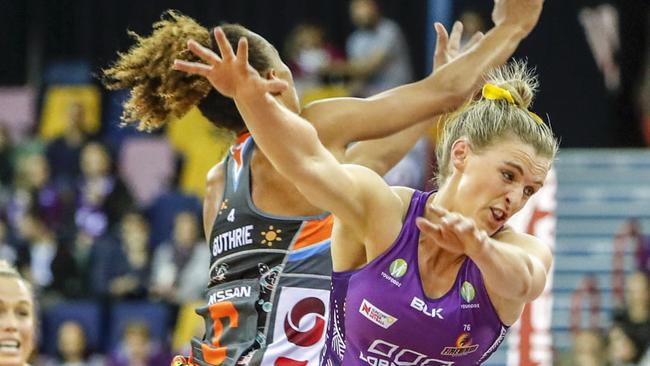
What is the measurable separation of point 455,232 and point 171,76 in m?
1.49

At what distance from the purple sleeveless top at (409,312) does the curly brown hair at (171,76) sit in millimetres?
880

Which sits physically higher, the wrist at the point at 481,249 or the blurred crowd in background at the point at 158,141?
the wrist at the point at 481,249

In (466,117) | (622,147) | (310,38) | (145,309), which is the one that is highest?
(466,117)

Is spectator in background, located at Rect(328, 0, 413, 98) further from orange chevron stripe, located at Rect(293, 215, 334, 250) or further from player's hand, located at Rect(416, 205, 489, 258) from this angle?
player's hand, located at Rect(416, 205, 489, 258)

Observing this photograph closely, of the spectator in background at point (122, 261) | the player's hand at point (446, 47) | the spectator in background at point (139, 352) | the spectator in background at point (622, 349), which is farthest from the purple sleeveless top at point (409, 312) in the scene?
the spectator in background at point (122, 261)

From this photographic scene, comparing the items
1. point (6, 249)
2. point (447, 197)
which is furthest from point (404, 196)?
point (6, 249)

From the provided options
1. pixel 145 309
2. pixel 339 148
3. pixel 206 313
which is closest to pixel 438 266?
pixel 339 148

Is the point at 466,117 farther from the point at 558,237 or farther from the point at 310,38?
→ the point at 310,38

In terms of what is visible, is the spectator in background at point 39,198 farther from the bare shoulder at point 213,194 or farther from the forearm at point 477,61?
the forearm at point 477,61

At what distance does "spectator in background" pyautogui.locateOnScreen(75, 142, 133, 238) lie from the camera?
41.2 feet

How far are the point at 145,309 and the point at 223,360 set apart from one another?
7294 mm

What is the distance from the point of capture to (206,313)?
4.63 m

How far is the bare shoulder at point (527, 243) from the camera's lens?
4.07 metres

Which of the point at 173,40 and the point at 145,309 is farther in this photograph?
the point at 145,309
